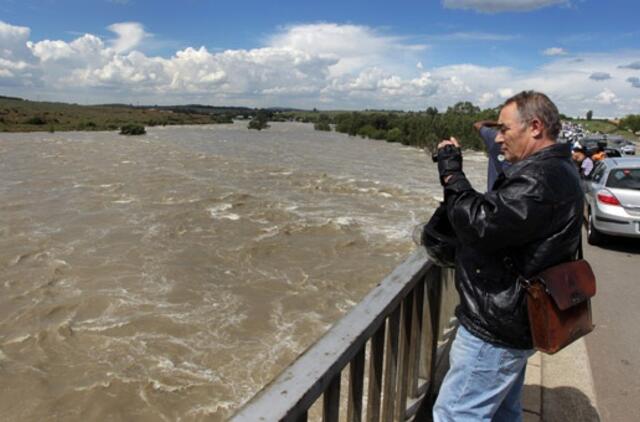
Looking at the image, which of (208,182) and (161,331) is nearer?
(161,331)

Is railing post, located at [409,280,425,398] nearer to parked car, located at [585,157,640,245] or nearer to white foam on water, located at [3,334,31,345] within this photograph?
parked car, located at [585,157,640,245]

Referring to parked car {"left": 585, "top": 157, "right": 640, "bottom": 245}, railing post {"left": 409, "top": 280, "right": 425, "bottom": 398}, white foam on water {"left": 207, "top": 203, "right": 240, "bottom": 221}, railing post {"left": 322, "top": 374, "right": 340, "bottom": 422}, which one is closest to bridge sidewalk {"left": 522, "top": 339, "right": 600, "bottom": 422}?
railing post {"left": 409, "top": 280, "right": 425, "bottom": 398}

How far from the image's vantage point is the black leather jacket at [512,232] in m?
2.06

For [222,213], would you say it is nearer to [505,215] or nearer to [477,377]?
[477,377]

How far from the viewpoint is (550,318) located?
7.00ft

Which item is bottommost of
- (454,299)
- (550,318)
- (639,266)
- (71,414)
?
(71,414)

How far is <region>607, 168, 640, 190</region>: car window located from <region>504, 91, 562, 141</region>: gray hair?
868cm

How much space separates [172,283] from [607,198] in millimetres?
8939

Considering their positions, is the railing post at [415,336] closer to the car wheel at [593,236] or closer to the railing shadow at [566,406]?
the railing shadow at [566,406]

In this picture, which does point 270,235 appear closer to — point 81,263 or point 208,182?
point 81,263

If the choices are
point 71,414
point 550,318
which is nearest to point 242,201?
point 71,414

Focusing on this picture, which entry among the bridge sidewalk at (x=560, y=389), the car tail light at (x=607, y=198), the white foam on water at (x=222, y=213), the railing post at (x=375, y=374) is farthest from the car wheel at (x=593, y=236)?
the white foam on water at (x=222, y=213)

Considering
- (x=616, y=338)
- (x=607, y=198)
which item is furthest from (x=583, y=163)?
(x=616, y=338)

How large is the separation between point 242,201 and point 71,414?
14.2 metres
